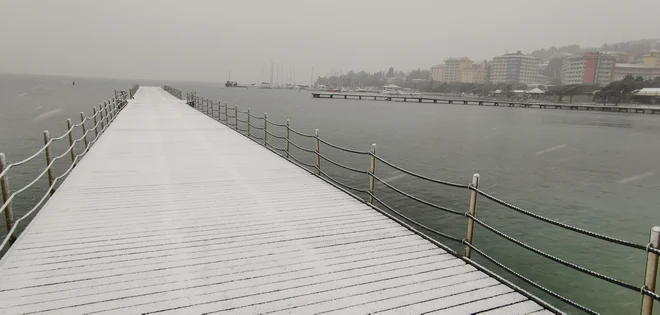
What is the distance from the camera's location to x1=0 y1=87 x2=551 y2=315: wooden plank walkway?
397cm

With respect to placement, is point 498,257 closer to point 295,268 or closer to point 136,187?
point 295,268

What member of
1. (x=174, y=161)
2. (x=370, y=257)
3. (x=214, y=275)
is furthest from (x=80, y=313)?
(x=174, y=161)

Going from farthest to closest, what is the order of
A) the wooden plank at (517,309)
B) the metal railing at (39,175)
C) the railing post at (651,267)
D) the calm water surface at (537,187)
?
the calm water surface at (537,187)
the metal railing at (39,175)
the wooden plank at (517,309)
the railing post at (651,267)

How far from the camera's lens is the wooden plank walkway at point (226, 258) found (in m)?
3.97

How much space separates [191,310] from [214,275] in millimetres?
702

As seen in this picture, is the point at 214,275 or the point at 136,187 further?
the point at 136,187

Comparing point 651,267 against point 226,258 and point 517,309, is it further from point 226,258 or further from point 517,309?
point 226,258

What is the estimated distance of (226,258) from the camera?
4934 mm

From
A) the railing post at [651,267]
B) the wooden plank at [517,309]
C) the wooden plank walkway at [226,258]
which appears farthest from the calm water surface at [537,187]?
the railing post at [651,267]

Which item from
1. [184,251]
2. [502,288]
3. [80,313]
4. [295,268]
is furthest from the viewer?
[184,251]

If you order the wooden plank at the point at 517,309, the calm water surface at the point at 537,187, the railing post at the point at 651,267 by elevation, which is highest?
the railing post at the point at 651,267

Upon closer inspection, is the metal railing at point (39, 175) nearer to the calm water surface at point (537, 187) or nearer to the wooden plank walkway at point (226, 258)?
the wooden plank walkway at point (226, 258)

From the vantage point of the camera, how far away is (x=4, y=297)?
3.88m

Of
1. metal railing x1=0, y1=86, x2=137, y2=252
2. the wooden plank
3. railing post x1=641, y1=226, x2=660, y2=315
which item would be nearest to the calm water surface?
metal railing x1=0, y1=86, x2=137, y2=252
